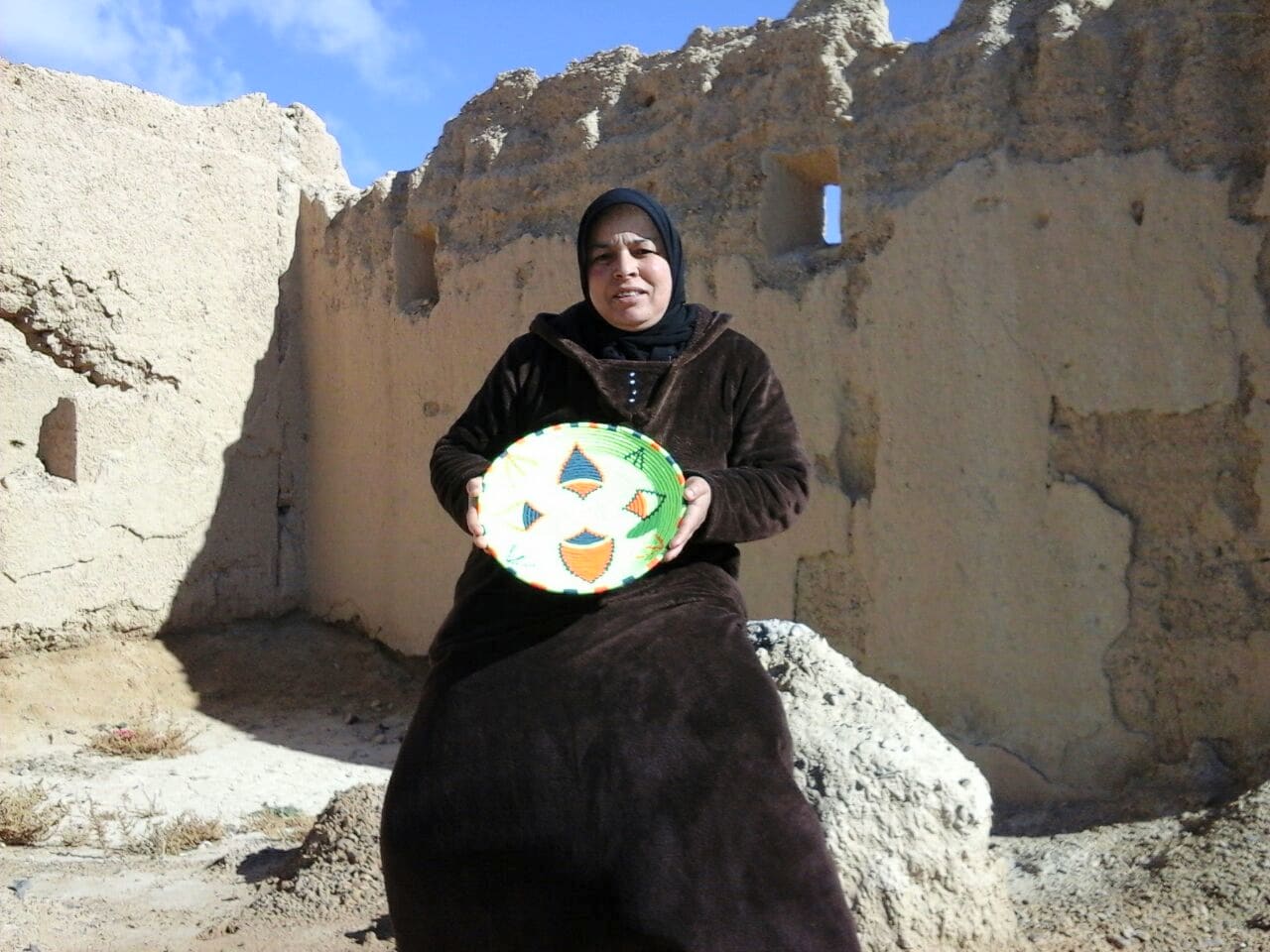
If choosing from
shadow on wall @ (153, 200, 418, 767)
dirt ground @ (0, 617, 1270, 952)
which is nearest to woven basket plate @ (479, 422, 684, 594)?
dirt ground @ (0, 617, 1270, 952)

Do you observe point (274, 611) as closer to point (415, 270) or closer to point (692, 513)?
point (415, 270)

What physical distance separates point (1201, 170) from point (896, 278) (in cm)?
108

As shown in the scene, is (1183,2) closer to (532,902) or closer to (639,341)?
(639,341)

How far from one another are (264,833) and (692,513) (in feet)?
11.5

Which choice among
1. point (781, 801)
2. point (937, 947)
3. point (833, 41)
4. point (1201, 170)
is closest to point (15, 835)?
point (937, 947)

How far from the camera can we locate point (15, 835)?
480 centimetres

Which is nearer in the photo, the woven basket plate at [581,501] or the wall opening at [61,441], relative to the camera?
the woven basket plate at [581,501]

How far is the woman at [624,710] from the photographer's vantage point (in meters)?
2.07

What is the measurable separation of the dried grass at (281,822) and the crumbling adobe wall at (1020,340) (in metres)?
1.98

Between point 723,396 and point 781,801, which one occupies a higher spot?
point 723,396

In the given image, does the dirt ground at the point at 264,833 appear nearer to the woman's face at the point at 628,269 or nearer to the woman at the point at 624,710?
the woman at the point at 624,710

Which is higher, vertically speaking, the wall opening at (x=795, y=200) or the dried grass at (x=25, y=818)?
the wall opening at (x=795, y=200)

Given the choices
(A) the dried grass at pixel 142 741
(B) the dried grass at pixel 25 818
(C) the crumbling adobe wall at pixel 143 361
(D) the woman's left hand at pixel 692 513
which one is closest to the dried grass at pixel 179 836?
(B) the dried grass at pixel 25 818

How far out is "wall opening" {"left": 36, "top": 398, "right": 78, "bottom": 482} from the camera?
6828 mm
